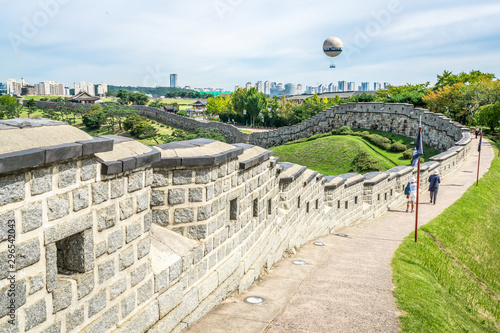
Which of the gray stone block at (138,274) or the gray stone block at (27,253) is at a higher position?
the gray stone block at (27,253)

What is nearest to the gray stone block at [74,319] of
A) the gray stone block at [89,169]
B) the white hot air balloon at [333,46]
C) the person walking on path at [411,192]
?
the gray stone block at [89,169]

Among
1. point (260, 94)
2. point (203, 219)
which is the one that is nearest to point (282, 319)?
point (203, 219)

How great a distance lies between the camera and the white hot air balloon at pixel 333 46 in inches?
3223

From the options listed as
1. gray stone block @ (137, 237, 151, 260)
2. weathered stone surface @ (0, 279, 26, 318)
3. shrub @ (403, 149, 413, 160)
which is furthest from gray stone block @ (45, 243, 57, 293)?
shrub @ (403, 149, 413, 160)

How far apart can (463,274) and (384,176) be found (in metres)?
5.89

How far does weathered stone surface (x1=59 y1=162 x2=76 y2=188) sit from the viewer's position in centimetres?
→ 320

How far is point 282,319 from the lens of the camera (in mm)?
5387

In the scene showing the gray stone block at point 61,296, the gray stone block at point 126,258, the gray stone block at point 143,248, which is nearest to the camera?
the gray stone block at point 61,296

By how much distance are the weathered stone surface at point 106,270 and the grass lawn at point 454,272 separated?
3822 millimetres

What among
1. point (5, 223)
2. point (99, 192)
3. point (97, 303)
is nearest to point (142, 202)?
point (99, 192)

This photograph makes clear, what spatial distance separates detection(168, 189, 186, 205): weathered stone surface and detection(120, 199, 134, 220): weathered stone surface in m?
0.89

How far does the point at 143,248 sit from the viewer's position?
169 inches

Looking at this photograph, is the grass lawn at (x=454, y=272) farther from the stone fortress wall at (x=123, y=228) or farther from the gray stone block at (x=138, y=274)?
the gray stone block at (x=138, y=274)

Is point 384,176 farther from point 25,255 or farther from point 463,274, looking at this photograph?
point 25,255
